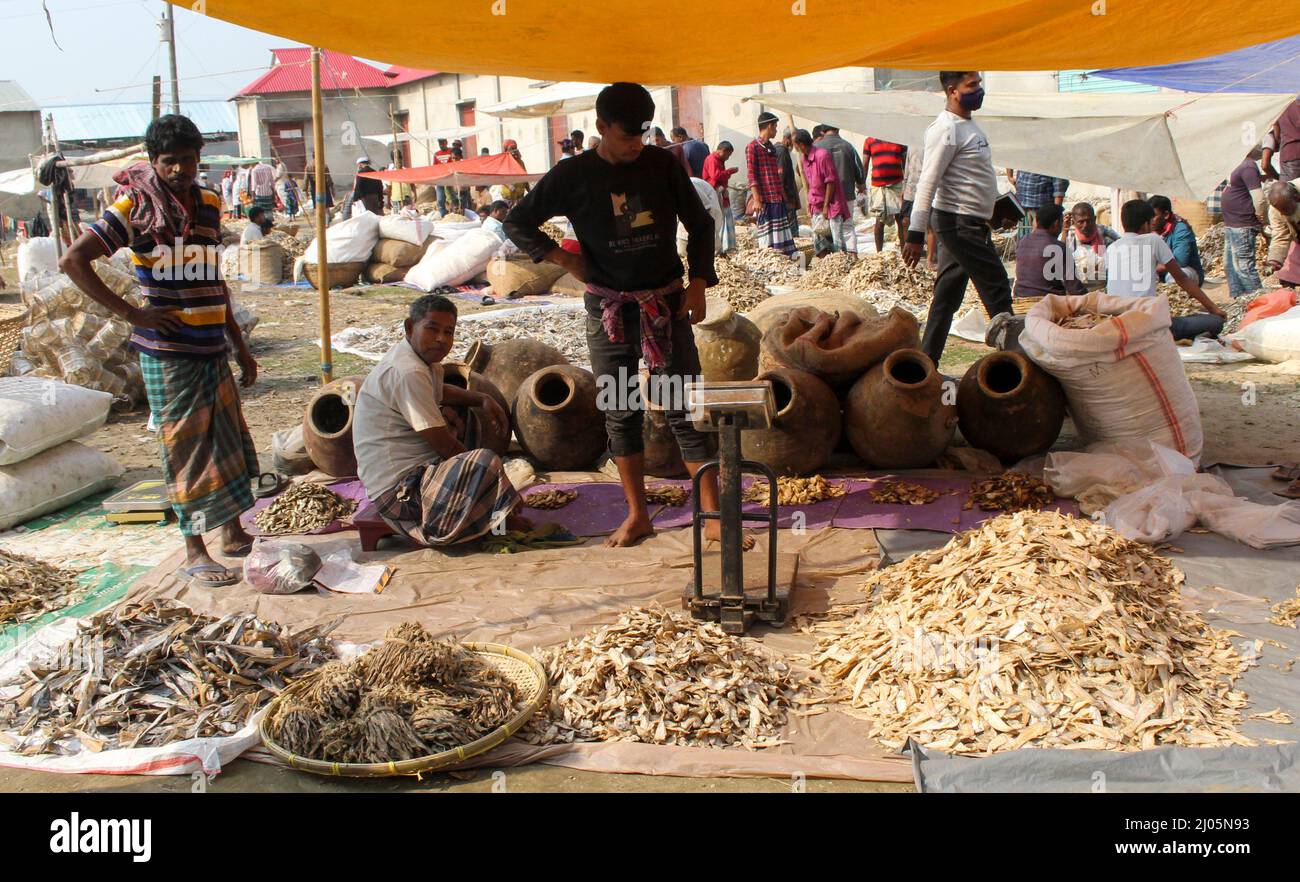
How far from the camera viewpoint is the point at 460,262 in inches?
509

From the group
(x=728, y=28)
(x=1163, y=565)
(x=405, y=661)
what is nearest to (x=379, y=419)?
(x=405, y=661)

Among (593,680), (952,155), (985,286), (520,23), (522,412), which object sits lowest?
(593,680)

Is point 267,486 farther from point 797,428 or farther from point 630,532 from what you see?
point 797,428

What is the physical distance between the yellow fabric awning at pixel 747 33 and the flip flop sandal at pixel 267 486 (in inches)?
84.3

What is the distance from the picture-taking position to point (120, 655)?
3182 millimetres

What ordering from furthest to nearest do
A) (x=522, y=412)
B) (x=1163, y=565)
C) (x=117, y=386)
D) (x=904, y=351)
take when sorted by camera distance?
(x=117, y=386) → (x=522, y=412) → (x=904, y=351) → (x=1163, y=565)

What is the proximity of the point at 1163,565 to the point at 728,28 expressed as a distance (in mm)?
2588

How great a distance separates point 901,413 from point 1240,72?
6.70 metres

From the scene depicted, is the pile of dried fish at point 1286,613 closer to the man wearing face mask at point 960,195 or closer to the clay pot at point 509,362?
the man wearing face mask at point 960,195

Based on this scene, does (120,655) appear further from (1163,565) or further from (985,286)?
(985,286)

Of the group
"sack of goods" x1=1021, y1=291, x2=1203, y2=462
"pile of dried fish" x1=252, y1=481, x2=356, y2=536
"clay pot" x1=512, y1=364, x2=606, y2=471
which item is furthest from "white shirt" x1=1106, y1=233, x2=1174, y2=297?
"pile of dried fish" x1=252, y1=481, x2=356, y2=536

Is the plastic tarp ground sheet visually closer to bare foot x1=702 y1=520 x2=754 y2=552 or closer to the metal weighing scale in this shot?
bare foot x1=702 y1=520 x2=754 y2=552

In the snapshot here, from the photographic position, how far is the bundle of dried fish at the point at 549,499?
504 cm

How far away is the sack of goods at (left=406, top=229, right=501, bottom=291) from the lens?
12.9 metres
